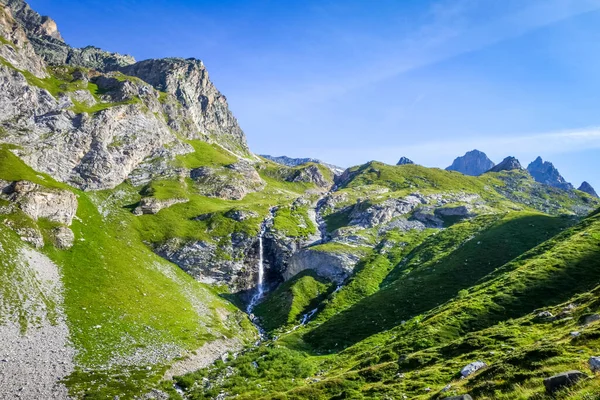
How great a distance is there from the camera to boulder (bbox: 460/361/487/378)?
2627 cm

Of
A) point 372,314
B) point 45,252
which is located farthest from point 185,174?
point 372,314

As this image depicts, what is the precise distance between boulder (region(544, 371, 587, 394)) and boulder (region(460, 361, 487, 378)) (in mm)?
12263

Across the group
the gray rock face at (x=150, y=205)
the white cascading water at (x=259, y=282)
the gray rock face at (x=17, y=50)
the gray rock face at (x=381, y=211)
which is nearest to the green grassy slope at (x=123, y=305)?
the white cascading water at (x=259, y=282)

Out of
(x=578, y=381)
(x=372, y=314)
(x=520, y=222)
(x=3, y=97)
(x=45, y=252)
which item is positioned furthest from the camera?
(x=3, y=97)

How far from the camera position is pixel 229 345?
70750 millimetres

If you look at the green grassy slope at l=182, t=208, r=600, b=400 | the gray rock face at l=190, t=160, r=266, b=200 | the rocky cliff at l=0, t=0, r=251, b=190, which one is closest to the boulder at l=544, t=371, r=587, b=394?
the green grassy slope at l=182, t=208, r=600, b=400

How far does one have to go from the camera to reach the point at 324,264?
11325cm

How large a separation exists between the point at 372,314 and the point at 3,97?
15602 cm

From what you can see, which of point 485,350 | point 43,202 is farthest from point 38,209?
point 485,350

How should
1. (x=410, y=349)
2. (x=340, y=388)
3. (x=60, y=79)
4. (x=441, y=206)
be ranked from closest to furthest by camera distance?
(x=340, y=388) < (x=410, y=349) < (x=441, y=206) < (x=60, y=79)

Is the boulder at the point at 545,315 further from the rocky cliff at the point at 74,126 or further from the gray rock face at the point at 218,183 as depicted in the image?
the gray rock face at the point at 218,183

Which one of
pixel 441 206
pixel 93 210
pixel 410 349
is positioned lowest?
pixel 410 349

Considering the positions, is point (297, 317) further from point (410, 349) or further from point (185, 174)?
point (185, 174)

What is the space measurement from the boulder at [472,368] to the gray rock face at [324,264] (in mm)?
79833
